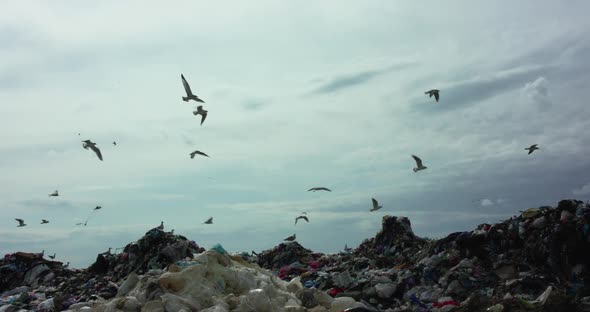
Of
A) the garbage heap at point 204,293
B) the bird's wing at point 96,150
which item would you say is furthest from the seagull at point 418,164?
the bird's wing at point 96,150

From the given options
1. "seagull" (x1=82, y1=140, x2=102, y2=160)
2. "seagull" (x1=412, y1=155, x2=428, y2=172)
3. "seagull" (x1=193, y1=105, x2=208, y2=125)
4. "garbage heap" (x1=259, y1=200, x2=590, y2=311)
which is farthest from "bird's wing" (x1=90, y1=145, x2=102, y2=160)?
"seagull" (x1=412, y1=155, x2=428, y2=172)

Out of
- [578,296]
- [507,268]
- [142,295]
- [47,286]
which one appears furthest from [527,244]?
[47,286]

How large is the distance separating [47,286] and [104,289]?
2906mm

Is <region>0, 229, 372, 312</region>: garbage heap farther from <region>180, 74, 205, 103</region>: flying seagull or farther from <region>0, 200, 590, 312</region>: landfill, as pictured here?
<region>180, 74, 205, 103</region>: flying seagull

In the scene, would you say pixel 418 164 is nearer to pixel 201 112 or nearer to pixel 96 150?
pixel 201 112

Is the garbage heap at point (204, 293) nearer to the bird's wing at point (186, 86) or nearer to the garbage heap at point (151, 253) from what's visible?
the garbage heap at point (151, 253)

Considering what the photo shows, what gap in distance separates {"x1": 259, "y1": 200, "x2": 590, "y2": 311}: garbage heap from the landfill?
0.6 inches

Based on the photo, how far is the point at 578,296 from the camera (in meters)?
6.27

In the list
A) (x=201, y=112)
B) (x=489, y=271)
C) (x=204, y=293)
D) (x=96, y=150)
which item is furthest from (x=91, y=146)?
(x=489, y=271)

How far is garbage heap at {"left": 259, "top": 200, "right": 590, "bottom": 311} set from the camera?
6.79 metres

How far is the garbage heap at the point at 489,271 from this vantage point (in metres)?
6.79

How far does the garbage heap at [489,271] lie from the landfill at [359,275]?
0.01 metres

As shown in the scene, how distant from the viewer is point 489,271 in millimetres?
7645

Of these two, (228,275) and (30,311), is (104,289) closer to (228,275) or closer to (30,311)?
(30,311)
